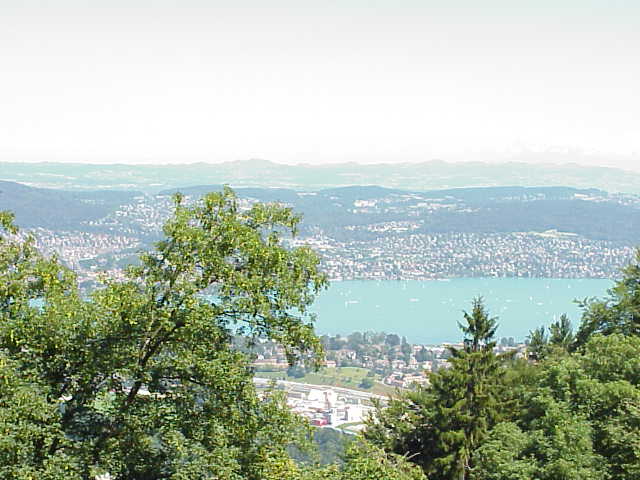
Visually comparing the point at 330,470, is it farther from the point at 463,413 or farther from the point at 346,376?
the point at 346,376

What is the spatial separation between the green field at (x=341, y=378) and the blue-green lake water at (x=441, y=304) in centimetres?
877

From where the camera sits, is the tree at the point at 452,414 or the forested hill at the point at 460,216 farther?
the forested hill at the point at 460,216

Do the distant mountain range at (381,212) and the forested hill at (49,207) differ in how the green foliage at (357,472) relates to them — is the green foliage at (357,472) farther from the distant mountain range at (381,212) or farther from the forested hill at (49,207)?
the distant mountain range at (381,212)

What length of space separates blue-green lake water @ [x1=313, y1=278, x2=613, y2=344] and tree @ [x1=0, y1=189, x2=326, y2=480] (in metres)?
70.3

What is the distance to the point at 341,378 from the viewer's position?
66.3m

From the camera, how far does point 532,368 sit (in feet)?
54.0

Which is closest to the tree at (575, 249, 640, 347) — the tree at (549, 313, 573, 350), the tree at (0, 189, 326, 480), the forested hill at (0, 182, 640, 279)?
the tree at (549, 313, 573, 350)

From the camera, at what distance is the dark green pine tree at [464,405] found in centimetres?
1227

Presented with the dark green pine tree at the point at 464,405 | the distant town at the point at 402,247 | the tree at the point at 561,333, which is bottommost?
the distant town at the point at 402,247

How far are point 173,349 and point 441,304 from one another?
9872 centimetres

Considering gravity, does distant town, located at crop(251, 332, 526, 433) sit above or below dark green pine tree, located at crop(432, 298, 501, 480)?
below

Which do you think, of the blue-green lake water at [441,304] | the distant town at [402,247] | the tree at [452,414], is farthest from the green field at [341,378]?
the distant town at [402,247]

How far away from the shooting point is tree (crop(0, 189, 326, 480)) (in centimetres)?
641

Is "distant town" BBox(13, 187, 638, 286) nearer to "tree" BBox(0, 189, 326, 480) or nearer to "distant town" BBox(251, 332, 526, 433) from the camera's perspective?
"distant town" BBox(251, 332, 526, 433)
